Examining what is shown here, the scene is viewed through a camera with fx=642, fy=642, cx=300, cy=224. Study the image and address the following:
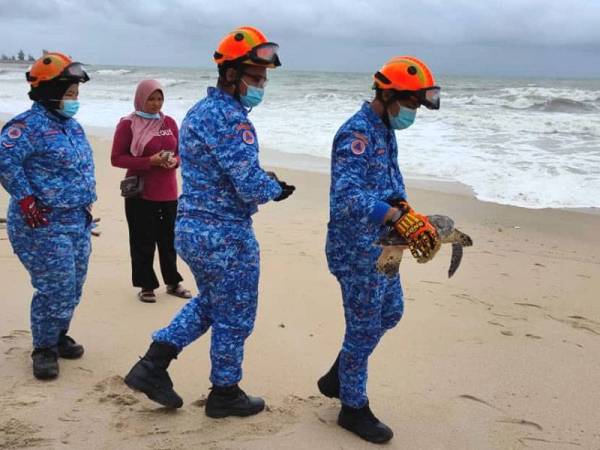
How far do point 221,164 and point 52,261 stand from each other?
1.20 metres

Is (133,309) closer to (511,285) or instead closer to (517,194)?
(511,285)

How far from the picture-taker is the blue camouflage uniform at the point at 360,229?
2.49 meters

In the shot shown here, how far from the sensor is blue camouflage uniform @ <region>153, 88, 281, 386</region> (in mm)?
2510

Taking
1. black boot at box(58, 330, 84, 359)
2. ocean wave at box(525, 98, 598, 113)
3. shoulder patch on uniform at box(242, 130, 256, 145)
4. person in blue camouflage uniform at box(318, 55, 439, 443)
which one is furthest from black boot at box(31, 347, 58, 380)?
ocean wave at box(525, 98, 598, 113)

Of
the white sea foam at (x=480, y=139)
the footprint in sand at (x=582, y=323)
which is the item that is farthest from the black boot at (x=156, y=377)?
the white sea foam at (x=480, y=139)

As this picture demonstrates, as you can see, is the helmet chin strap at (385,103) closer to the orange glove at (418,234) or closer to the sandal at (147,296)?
the orange glove at (418,234)

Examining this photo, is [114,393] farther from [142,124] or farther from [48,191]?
[142,124]

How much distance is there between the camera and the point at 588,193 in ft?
28.3

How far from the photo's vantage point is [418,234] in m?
2.42

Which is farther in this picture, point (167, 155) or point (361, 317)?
point (167, 155)

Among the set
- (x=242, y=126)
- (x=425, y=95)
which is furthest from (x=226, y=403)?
(x=425, y=95)

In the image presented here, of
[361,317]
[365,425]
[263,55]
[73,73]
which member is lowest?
[365,425]

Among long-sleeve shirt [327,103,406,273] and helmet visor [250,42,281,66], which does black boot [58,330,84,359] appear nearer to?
long-sleeve shirt [327,103,406,273]

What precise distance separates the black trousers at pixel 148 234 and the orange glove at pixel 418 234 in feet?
8.13
